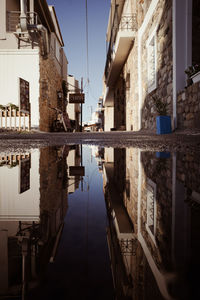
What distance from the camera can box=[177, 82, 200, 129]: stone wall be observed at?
11.9 ft

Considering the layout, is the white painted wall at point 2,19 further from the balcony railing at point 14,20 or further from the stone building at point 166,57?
the stone building at point 166,57

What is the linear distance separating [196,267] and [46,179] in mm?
648

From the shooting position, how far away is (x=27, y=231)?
14.9 inches

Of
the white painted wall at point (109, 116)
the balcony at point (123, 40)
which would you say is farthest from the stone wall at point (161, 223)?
the white painted wall at point (109, 116)

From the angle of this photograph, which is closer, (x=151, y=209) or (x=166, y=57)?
(x=151, y=209)

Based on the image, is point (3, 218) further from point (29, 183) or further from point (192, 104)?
point (192, 104)

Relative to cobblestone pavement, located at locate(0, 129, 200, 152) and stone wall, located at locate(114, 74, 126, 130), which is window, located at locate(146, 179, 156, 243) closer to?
cobblestone pavement, located at locate(0, 129, 200, 152)

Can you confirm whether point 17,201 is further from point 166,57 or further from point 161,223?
point 166,57

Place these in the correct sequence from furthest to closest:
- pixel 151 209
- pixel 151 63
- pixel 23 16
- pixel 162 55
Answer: pixel 23 16
pixel 151 63
pixel 162 55
pixel 151 209

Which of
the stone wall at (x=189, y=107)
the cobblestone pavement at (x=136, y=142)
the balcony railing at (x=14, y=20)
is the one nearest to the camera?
the cobblestone pavement at (x=136, y=142)

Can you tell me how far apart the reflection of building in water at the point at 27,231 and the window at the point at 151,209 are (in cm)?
15

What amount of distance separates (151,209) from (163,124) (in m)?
4.05

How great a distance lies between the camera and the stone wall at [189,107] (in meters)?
3.61

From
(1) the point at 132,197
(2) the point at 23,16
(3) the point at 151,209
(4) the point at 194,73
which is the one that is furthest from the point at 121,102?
(3) the point at 151,209
